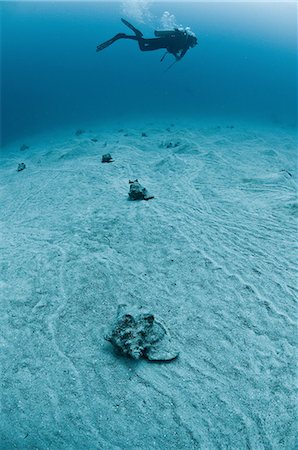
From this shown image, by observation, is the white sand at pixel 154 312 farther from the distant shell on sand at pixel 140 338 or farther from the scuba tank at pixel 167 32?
the scuba tank at pixel 167 32

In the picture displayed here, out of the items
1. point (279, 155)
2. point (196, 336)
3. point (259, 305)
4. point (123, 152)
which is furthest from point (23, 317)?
point (279, 155)

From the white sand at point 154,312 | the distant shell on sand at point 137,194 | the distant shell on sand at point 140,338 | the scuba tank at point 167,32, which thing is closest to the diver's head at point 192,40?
the scuba tank at point 167,32

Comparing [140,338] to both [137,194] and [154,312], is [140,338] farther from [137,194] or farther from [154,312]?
→ [137,194]

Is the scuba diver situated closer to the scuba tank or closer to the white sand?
the scuba tank

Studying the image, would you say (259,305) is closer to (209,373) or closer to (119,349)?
(209,373)

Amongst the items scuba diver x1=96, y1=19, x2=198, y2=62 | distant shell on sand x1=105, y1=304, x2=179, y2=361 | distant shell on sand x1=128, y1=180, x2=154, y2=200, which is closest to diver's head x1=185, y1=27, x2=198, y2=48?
scuba diver x1=96, y1=19, x2=198, y2=62

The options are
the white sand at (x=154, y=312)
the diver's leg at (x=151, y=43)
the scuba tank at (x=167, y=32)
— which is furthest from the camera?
the diver's leg at (x=151, y=43)
